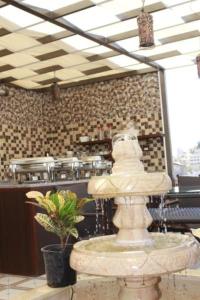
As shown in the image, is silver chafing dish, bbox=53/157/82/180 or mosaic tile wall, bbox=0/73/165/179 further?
mosaic tile wall, bbox=0/73/165/179

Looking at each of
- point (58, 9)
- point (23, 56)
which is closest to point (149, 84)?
point (23, 56)

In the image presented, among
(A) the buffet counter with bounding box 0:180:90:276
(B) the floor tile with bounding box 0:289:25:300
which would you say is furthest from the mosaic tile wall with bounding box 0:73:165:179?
(B) the floor tile with bounding box 0:289:25:300

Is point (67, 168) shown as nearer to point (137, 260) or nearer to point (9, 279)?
point (9, 279)

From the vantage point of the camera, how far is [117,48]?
712 centimetres

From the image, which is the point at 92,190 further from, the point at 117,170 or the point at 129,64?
the point at 129,64

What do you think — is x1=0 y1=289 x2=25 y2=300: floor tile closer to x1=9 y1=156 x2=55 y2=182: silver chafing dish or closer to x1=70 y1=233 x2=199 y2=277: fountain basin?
x1=9 y1=156 x2=55 y2=182: silver chafing dish

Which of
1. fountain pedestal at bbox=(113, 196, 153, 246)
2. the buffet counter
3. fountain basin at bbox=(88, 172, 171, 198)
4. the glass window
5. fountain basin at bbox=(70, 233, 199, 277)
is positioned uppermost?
the glass window

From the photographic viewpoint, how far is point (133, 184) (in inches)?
64.0

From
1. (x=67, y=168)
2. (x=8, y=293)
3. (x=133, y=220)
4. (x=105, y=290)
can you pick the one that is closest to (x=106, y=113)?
(x=67, y=168)

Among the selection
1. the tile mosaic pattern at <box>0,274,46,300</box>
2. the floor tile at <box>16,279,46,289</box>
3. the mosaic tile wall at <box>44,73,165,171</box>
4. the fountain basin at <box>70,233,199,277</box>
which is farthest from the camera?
the mosaic tile wall at <box>44,73,165,171</box>

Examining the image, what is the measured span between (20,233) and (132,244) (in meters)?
3.35

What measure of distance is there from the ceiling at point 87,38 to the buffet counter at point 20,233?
8.16ft

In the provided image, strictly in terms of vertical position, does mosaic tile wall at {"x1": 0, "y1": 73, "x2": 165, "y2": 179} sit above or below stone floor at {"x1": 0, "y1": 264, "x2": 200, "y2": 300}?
above

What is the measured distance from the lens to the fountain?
5.08 ft
